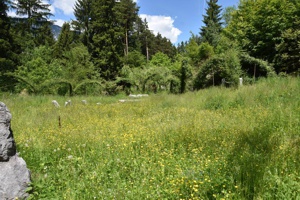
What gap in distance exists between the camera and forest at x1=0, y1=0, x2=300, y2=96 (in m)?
16.8

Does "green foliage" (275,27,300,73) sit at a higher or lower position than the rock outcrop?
higher

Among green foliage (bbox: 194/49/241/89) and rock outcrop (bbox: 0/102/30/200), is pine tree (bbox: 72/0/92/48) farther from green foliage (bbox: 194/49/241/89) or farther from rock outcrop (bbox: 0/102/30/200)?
rock outcrop (bbox: 0/102/30/200)

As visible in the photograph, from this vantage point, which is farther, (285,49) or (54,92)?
(54,92)

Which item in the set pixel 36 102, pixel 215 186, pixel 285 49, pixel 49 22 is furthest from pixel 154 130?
pixel 49 22

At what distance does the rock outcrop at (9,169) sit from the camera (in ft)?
8.79

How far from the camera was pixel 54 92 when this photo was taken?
19219mm

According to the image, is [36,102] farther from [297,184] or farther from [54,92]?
[297,184]

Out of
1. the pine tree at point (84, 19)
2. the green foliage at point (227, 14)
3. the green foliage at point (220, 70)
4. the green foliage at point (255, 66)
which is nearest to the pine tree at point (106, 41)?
the pine tree at point (84, 19)

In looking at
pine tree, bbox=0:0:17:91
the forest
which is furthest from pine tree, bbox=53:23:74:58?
pine tree, bbox=0:0:17:91

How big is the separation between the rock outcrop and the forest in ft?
50.6

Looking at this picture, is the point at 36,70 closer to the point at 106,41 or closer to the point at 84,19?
the point at 106,41

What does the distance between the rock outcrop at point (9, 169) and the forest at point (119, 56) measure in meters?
15.4

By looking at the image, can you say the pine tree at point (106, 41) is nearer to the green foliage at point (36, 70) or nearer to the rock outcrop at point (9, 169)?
the green foliage at point (36, 70)

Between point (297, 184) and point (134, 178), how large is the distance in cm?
214
